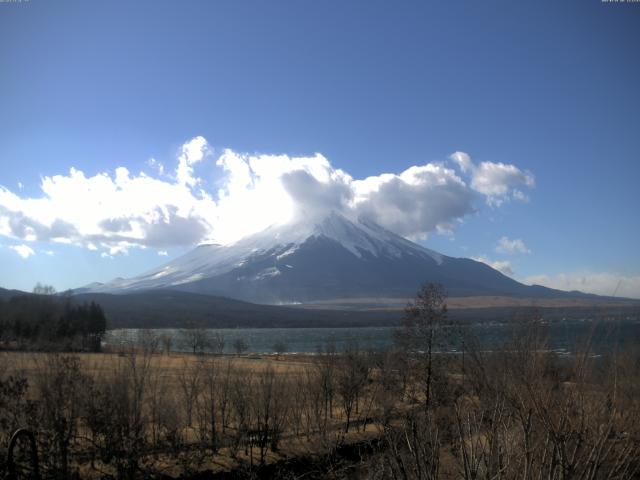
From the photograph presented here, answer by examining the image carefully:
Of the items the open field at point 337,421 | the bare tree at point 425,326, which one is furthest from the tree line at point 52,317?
the open field at point 337,421

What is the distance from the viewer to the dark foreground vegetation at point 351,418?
6.47 m

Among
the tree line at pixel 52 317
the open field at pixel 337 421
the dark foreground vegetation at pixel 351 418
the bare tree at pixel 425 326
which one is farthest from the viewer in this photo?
the tree line at pixel 52 317

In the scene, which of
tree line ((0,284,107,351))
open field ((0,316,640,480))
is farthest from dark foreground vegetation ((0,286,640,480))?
tree line ((0,284,107,351))

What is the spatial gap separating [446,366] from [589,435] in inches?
1139

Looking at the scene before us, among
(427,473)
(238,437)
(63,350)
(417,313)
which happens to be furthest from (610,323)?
(417,313)

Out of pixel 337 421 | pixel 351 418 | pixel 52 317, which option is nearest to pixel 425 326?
pixel 351 418

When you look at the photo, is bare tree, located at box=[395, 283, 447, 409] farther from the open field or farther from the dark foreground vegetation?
the open field

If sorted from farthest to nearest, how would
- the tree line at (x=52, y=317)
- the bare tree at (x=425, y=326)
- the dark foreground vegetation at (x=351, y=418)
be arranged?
the tree line at (x=52, y=317) < the bare tree at (x=425, y=326) < the dark foreground vegetation at (x=351, y=418)

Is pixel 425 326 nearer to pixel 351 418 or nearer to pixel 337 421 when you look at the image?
pixel 351 418

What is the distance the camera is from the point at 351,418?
32688 mm

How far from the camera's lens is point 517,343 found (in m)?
8.78

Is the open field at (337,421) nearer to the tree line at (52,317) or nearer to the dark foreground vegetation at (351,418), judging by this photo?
the dark foreground vegetation at (351,418)

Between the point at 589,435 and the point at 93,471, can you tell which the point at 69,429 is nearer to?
the point at 93,471

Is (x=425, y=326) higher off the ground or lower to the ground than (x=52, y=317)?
higher
